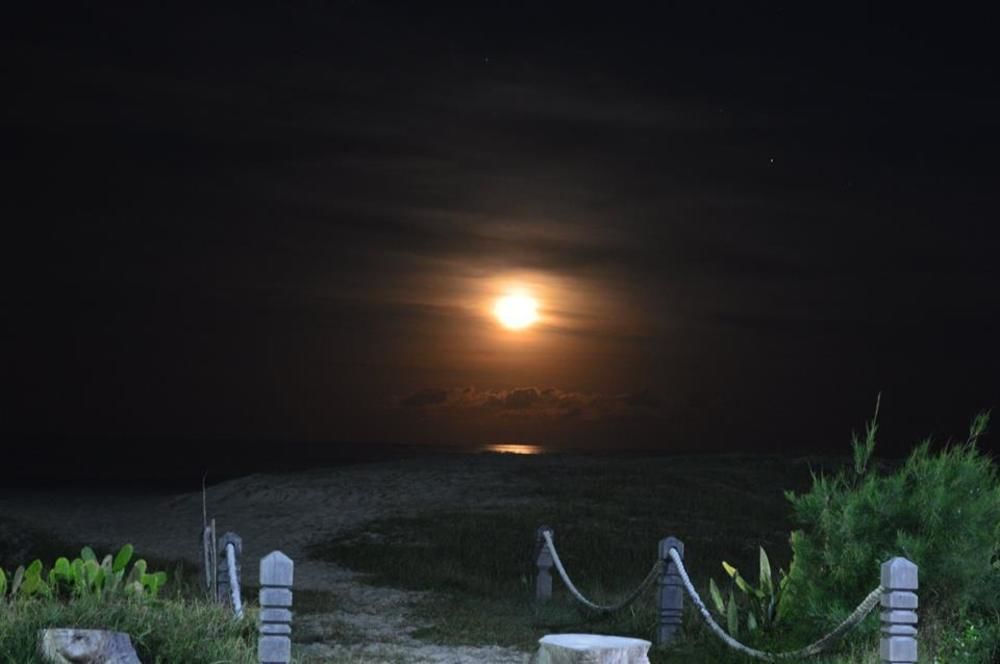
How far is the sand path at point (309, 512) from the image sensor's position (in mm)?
18250

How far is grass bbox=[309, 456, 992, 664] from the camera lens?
15766 mm

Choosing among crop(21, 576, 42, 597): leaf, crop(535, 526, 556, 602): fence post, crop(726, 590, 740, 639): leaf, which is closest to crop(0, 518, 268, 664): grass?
crop(21, 576, 42, 597): leaf

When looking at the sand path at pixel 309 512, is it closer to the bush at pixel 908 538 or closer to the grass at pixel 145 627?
the grass at pixel 145 627

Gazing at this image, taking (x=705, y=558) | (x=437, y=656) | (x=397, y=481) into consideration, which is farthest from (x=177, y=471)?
(x=437, y=656)

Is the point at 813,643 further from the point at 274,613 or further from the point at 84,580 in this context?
the point at 84,580

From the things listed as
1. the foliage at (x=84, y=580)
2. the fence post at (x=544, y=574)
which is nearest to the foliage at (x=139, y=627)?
the foliage at (x=84, y=580)

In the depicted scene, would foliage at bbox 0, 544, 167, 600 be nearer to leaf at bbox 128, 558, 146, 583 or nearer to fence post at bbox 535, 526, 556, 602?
leaf at bbox 128, 558, 146, 583

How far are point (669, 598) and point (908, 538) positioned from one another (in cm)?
323

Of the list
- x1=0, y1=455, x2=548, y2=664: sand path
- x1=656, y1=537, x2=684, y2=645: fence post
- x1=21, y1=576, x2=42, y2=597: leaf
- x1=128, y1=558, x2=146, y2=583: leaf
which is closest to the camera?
x1=21, y1=576, x2=42, y2=597: leaf

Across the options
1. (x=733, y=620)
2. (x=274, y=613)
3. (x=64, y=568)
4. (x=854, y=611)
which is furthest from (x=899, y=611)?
(x=64, y=568)

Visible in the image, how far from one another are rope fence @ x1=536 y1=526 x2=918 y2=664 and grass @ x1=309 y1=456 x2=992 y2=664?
0.25m

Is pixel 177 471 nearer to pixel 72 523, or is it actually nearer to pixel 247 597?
pixel 72 523

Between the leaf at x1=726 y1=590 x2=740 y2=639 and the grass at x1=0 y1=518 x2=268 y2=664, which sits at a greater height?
the leaf at x1=726 y1=590 x2=740 y2=639

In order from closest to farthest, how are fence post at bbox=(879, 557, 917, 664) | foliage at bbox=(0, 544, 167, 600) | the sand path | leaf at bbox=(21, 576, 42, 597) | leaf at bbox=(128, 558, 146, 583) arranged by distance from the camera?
fence post at bbox=(879, 557, 917, 664) → foliage at bbox=(0, 544, 167, 600) → leaf at bbox=(21, 576, 42, 597) → leaf at bbox=(128, 558, 146, 583) → the sand path
